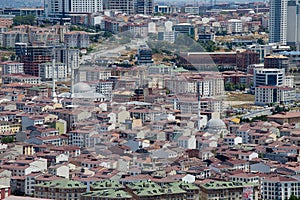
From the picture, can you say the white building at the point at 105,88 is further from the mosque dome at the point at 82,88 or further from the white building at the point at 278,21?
the white building at the point at 278,21

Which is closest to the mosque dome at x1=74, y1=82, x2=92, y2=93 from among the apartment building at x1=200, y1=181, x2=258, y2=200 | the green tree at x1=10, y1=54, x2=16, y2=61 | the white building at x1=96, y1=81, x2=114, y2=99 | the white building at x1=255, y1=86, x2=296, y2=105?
the white building at x1=96, y1=81, x2=114, y2=99

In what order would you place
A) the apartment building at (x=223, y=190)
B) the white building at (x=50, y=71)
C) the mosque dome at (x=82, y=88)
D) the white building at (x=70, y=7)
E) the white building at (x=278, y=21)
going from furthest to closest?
the white building at (x=70, y=7) < the white building at (x=278, y=21) < the white building at (x=50, y=71) < the mosque dome at (x=82, y=88) < the apartment building at (x=223, y=190)

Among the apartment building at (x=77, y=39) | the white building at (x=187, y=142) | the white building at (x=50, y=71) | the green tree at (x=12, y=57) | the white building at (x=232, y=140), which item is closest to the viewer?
the white building at (x=187, y=142)

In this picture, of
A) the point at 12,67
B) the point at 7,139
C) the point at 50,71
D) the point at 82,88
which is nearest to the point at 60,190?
the point at 7,139

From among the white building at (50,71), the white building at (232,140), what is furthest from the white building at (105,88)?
the white building at (50,71)

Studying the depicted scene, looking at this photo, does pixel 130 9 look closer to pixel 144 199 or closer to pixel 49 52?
pixel 49 52

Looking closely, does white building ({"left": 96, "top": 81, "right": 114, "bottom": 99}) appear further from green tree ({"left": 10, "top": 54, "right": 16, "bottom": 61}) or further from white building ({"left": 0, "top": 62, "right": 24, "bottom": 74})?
green tree ({"left": 10, "top": 54, "right": 16, "bottom": 61})

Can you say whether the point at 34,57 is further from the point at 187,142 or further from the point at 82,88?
the point at 187,142
